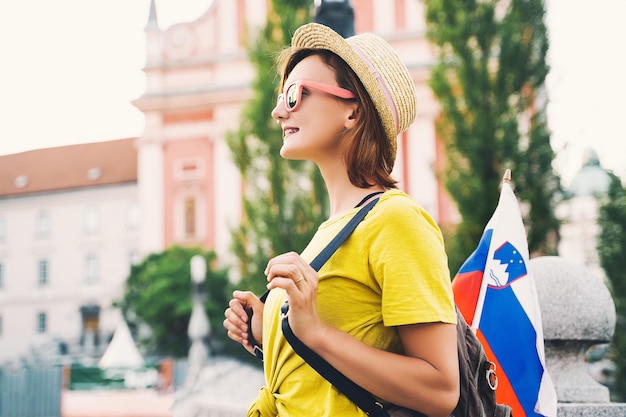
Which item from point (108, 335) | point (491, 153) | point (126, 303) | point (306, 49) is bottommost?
point (108, 335)

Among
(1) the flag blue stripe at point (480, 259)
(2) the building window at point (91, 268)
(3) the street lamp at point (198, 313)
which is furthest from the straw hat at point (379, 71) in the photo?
(2) the building window at point (91, 268)

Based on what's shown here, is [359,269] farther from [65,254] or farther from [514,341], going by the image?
[65,254]

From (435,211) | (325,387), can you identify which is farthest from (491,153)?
(325,387)

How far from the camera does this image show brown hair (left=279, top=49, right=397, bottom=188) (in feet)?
4.80

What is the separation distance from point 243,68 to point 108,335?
59.5ft

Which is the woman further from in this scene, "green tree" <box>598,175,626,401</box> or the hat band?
"green tree" <box>598,175,626,401</box>

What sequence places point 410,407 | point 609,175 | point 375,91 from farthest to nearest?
point 609,175 < point 375,91 < point 410,407

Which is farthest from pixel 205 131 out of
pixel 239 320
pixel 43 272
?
pixel 239 320

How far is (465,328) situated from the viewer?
4.76 ft

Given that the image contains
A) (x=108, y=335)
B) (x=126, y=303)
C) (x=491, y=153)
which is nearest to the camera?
(x=491, y=153)

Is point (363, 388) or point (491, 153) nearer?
point (363, 388)

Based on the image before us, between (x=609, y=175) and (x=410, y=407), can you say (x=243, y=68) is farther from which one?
(x=410, y=407)

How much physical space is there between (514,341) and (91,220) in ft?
141

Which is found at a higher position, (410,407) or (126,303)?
(410,407)
